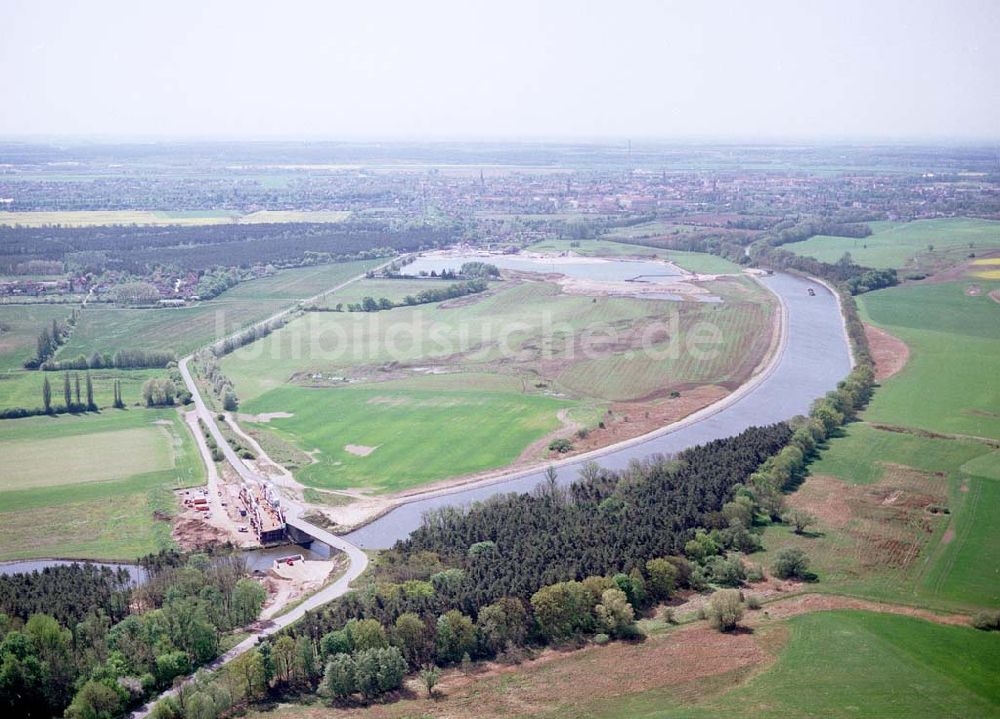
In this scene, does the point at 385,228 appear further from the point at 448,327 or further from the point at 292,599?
the point at 292,599

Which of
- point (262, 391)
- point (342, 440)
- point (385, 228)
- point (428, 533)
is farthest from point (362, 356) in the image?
point (385, 228)

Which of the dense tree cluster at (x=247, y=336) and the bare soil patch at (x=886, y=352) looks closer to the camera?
the bare soil patch at (x=886, y=352)

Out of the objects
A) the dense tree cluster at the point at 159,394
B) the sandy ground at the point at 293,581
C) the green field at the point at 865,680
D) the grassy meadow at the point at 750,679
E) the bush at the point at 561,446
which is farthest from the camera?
the dense tree cluster at the point at 159,394

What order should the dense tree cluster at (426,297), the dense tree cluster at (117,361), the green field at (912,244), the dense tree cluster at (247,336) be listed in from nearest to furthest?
the dense tree cluster at (117,361) → the dense tree cluster at (247,336) → the dense tree cluster at (426,297) → the green field at (912,244)

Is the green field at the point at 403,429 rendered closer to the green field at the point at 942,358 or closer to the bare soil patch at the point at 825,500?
the bare soil patch at the point at 825,500

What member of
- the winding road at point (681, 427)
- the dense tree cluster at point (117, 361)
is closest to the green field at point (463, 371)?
the winding road at point (681, 427)

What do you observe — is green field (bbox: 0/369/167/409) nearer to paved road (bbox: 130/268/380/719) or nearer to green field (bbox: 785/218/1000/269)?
paved road (bbox: 130/268/380/719)

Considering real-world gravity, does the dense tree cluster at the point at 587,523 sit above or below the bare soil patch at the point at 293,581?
above
